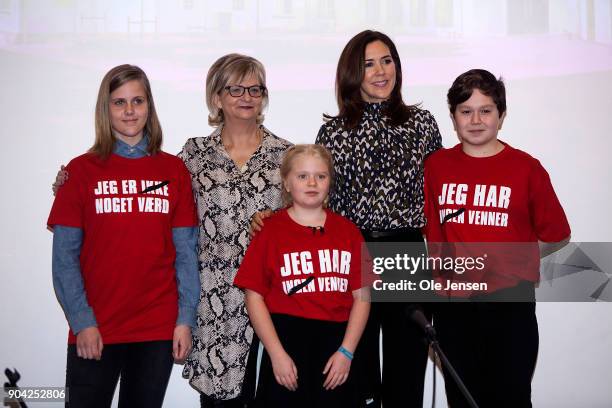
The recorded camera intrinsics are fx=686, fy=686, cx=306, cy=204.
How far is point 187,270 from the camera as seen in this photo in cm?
248

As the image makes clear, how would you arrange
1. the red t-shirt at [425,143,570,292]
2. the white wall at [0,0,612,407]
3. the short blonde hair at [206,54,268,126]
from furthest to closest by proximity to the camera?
the white wall at [0,0,612,407], the short blonde hair at [206,54,268,126], the red t-shirt at [425,143,570,292]

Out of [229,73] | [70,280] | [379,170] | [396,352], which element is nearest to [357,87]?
[379,170]

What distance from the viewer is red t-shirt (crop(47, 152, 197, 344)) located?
235cm

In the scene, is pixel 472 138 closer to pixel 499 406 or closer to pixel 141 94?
pixel 499 406

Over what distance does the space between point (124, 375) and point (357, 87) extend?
1.35 m

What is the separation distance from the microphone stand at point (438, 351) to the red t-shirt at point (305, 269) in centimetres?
42

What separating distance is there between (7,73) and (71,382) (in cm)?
167

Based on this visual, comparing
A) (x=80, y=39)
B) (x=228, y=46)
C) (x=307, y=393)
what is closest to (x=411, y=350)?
(x=307, y=393)

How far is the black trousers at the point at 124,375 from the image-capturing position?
7.56 ft

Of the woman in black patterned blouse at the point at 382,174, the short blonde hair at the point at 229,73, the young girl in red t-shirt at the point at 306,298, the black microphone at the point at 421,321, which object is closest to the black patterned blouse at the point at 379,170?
the woman in black patterned blouse at the point at 382,174

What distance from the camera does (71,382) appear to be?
7.65 feet

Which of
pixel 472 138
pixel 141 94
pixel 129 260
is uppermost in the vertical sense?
pixel 141 94

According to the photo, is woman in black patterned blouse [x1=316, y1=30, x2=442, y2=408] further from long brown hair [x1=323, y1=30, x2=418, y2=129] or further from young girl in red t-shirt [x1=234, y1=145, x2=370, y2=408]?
young girl in red t-shirt [x1=234, y1=145, x2=370, y2=408]

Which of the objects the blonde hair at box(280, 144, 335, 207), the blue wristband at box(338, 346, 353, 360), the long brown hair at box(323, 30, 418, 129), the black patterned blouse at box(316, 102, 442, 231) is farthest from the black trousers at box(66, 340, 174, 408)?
the long brown hair at box(323, 30, 418, 129)
